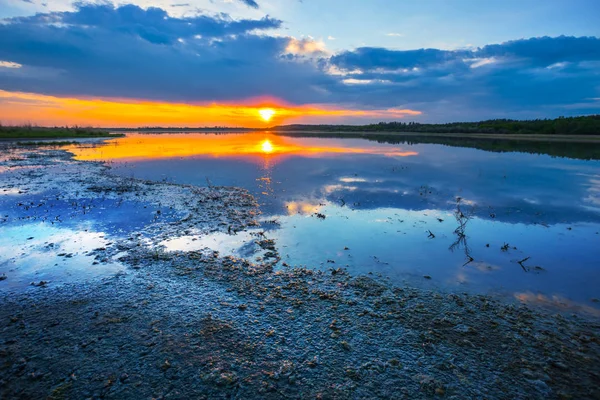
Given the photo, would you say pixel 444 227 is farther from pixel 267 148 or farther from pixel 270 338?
pixel 267 148

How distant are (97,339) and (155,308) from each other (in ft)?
4.43

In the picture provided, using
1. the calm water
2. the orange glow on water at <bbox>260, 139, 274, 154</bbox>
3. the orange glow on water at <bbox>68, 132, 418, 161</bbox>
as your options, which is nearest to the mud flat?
the calm water

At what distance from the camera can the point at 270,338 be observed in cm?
640

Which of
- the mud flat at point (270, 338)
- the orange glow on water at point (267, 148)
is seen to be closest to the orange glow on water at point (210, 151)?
the orange glow on water at point (267, 148)

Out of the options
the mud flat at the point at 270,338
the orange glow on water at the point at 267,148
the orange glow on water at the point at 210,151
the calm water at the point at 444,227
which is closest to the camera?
the mud flat at the point at 270,338

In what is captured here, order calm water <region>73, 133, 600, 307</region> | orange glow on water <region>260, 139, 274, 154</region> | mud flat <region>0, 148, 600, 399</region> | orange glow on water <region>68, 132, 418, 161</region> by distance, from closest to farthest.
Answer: mud flat <region>0, 148, 600, 399</region>
calm water <region>73, 133, 600, 307</region>
orange glow on water <region>68, 132, 418, 161</region>
orange glow on water <region>260, 139, 274, 154</region>

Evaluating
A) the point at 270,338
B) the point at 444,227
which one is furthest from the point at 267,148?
the point at 270,338

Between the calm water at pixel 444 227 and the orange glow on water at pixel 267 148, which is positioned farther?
the orange glow on water at pixel 267 148

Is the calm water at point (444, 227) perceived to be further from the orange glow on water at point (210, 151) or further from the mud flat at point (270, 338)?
the orange glow on water at point (210, 151)

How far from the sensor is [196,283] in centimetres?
863

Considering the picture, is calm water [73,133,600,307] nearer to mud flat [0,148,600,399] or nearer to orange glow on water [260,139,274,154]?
mud flat [0,148,600,399]

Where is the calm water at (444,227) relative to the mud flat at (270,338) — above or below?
above

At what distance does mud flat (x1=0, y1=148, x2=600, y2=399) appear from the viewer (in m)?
5.19

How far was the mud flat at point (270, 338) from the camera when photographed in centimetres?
519
